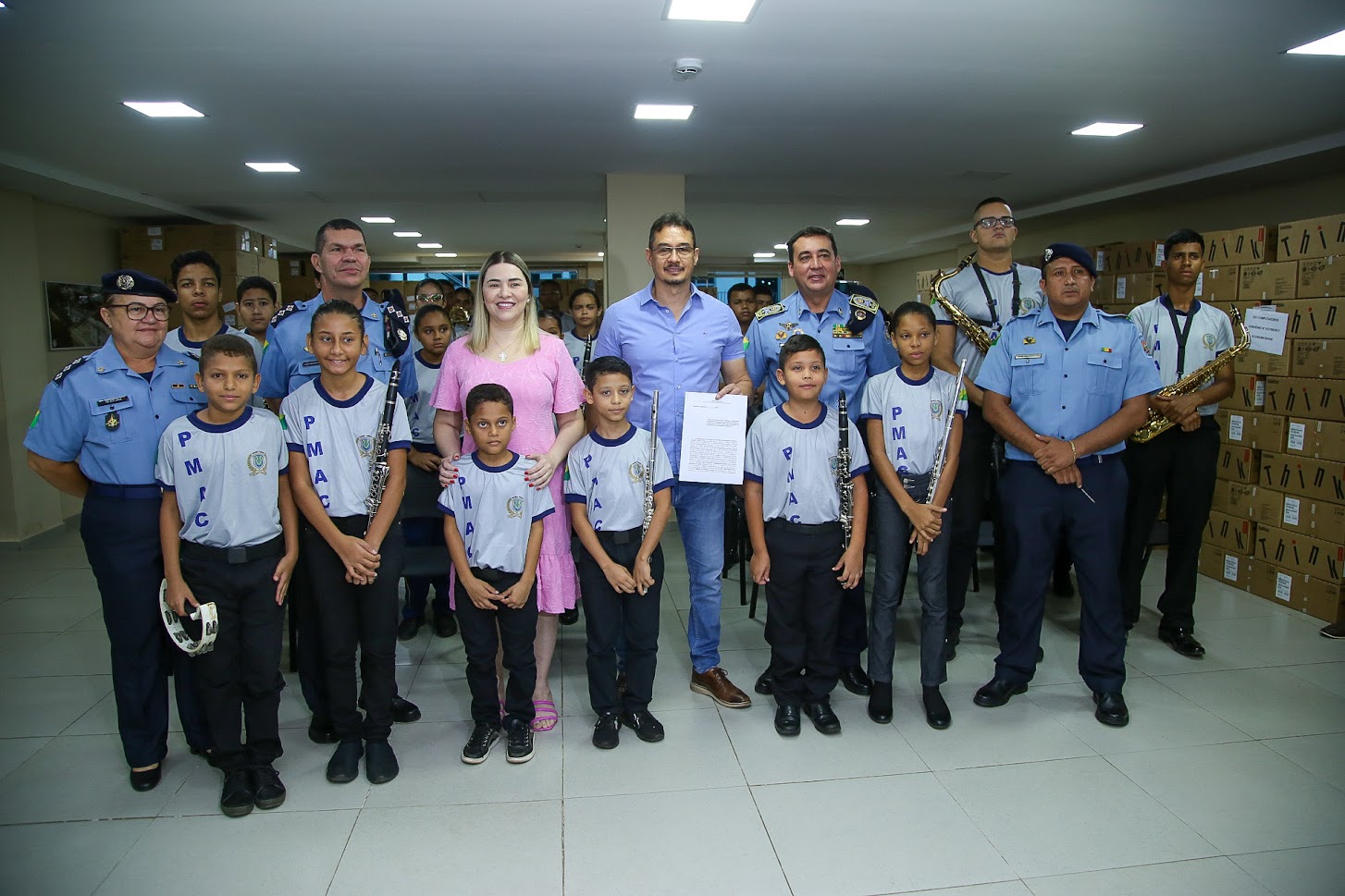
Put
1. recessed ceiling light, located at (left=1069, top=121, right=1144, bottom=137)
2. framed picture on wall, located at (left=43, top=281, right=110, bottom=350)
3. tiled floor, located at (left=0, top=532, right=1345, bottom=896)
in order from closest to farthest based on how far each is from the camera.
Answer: tiled floor, located at (left=0, top=532, right=1345, bottom=896) < recessed ceiling light, located at (left=1069, top=121, right=1144, bottom=137) < framed picture on wall, located at (left=43, top=281, right=110, bottom=350)

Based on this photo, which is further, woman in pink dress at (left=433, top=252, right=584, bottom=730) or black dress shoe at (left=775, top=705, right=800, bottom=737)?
black dress shoe at (left=775, top=705, right=800, bottom=737)

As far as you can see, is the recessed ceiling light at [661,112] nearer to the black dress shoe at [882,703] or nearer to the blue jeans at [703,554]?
the blue jeans at [703,554]

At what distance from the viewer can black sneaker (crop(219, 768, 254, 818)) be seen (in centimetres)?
259

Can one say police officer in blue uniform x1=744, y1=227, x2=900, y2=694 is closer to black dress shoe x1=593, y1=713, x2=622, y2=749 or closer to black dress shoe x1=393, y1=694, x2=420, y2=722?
black dress shoe x1=593, y1=713, x2=622, y2=749

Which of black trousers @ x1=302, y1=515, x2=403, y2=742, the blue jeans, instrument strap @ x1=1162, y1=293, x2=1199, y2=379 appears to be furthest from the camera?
instrument strap @ x1=1162, y1=293, x2=1199, y2=379

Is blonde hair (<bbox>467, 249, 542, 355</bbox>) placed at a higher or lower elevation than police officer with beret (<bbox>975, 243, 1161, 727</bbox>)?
higher

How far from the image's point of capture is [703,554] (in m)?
3.30

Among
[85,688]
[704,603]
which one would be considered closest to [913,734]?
[704,603]

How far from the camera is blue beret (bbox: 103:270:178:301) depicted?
8.50 ft

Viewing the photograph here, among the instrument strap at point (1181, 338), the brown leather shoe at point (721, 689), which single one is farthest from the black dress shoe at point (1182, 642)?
the brown leather shoe at point (721, 689)

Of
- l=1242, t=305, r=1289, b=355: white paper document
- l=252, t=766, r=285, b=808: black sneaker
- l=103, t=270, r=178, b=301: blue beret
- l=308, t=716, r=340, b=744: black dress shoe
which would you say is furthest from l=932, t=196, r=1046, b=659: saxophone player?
l=103, t=270, r=178, b=301: blue beret

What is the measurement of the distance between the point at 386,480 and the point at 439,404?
381 mm

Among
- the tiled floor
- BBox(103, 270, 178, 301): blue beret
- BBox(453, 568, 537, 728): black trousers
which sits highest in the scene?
BBox(103, 270, 178, 301): blue beret

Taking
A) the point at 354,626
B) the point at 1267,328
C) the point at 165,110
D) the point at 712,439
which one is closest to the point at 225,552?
the point at 354,626
